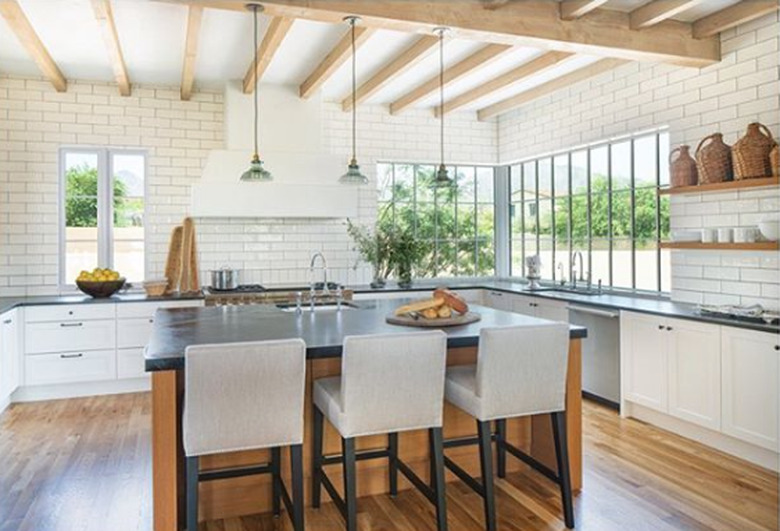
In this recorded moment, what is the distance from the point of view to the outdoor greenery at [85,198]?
5.86 meters

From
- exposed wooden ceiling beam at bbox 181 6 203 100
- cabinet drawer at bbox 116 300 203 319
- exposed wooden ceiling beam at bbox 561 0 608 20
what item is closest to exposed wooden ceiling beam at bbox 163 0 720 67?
exposed wooden ceiling beam at bbox 561 0 608 20

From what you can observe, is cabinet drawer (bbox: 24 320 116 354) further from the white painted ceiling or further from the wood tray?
the wood tray

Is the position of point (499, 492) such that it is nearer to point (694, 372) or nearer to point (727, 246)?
point (694, 372)

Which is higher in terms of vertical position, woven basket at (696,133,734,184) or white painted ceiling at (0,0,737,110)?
white painted ceiling at (0,0,737,110)

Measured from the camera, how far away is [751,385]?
3.54 m

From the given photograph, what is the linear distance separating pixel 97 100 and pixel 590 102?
4770 mm

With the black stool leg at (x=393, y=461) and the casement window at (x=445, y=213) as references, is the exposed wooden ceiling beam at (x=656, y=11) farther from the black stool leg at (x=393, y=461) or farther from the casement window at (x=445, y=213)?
the casement window at (x=445, y=213)

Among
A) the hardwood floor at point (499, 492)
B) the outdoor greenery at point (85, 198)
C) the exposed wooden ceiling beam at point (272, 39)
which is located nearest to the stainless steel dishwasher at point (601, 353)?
the hardwood floor at point (499, 492)

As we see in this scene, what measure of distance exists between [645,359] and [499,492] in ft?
5.73

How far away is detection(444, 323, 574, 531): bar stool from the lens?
2.80m

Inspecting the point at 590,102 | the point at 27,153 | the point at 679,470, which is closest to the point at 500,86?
the point at 590,102

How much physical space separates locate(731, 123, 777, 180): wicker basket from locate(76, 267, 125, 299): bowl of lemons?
5148 millimetres

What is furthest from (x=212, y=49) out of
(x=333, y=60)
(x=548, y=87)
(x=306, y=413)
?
(x=306, y=413)

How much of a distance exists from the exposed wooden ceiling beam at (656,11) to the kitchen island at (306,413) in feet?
6.91
